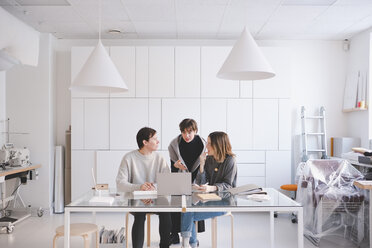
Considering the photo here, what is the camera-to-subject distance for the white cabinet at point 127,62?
518cm

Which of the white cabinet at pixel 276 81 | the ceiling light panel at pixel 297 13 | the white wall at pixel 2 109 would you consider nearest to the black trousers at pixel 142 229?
the white cabinet at pixel 276 81

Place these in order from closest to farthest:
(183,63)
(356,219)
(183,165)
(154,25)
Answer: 1. (183,165)
2. (356,219)
3. (154,25)
4. (183,63)

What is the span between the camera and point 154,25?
15.9ft

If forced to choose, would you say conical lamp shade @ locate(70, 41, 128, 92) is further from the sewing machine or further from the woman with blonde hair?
the sewing machine

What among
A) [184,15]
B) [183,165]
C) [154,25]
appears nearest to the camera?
[183,165]

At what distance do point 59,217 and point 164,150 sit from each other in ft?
5.98

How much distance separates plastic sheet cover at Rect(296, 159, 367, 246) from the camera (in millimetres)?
3742

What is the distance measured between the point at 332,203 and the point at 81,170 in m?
3.46

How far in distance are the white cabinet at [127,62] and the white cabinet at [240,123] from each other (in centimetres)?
148

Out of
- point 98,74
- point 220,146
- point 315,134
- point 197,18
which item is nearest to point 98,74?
point 98,74

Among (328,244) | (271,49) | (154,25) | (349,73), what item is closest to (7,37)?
(154,25)

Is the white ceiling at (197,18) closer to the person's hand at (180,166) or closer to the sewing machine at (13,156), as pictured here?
the sewing machine at (13,156)

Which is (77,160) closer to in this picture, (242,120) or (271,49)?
(242,120)

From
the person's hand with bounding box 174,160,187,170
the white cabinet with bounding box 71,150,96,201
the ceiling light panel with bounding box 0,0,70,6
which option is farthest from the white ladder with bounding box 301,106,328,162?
the ceiling light panel with bounding box 0,0,70,6
